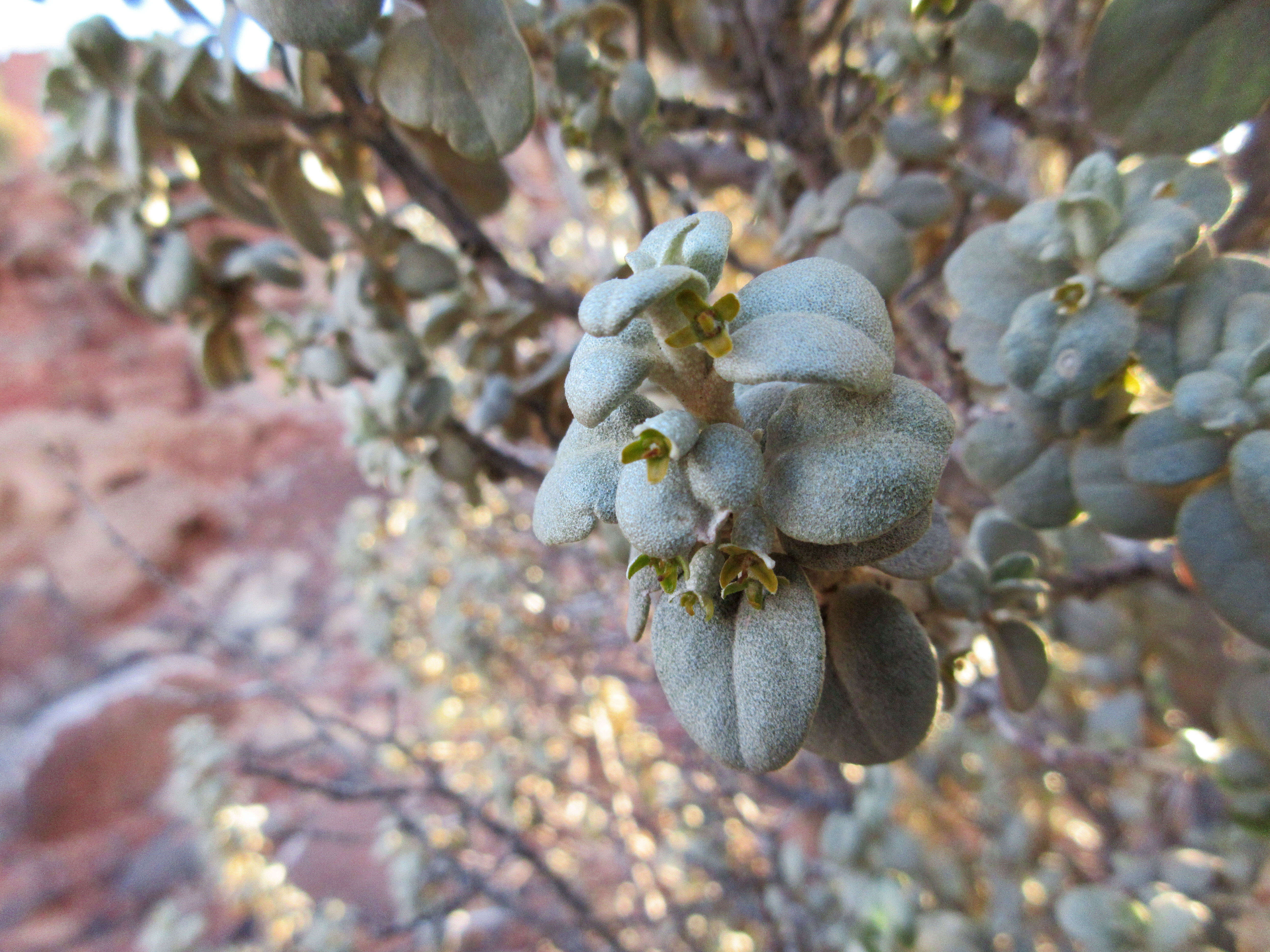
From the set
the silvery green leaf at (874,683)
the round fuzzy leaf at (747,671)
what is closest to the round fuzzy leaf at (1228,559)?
the silvery green leaf at (874,683)

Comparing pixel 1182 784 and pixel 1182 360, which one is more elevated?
pixel 1182 360

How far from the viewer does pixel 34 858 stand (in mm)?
3842

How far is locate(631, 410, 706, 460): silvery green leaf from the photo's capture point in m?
0.33

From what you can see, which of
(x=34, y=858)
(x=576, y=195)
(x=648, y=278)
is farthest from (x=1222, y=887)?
(x=34, y=858)

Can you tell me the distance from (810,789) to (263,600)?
15.0 feet

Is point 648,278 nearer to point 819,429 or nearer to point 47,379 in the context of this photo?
point 819,429

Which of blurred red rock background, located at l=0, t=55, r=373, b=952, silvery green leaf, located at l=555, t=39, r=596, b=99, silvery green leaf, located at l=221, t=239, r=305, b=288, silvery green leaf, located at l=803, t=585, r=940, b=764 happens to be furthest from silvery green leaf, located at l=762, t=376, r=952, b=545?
blurred red rock background, located at l=0, t=55, r=373, b=952

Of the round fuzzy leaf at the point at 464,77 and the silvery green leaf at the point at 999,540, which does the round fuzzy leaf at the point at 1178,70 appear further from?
the round fuzzy leaf at the point at 464,77

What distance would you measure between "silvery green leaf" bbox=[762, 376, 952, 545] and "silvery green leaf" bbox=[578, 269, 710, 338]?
92 mm

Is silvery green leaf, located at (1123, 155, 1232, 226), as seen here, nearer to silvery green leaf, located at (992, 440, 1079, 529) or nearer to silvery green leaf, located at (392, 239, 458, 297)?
silvery green leaf, located at (992, 440, 1079, 529)

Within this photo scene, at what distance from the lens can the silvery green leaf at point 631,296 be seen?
0.97 feet

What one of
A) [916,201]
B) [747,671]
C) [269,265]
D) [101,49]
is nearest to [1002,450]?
[916,201]

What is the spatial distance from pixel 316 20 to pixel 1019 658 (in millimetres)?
674

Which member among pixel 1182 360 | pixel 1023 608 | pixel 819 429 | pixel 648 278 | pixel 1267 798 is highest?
pixel 648 278
